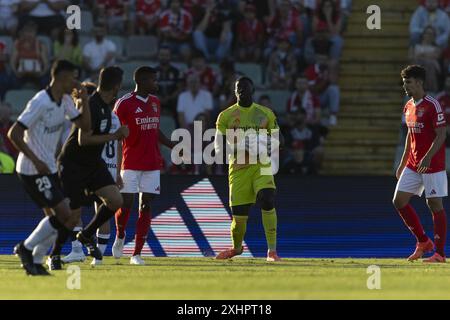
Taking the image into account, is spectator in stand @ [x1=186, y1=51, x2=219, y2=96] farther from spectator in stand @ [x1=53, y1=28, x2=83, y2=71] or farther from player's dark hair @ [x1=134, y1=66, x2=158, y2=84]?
player's dark hair @ [x1=134, y1=66, x2=158, y2=84]

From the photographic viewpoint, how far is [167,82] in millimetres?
21125

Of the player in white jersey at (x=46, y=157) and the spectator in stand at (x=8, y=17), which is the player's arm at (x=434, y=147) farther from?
the spectator in stand at (x=8, y=17)

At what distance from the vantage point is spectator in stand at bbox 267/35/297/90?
851 inches

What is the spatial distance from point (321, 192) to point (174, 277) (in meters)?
6.05

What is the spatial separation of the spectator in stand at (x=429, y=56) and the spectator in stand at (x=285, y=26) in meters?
1.91

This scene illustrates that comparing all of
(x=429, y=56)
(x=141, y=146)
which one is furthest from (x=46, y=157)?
(x=429, y=56)

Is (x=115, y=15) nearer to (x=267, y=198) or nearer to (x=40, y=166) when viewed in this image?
(x=267, y=198)

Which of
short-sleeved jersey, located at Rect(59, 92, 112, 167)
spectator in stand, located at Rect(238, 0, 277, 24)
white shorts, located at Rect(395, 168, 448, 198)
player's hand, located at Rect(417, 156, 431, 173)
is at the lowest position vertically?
white shorts, located at Rect(395, 168, 448, 198)

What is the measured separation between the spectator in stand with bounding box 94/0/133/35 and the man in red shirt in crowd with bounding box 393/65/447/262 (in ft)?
29.9

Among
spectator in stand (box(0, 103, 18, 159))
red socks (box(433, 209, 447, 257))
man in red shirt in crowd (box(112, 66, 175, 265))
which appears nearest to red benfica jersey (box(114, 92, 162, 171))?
man in red shirt in crowd (box(112, 66, 175, 265))

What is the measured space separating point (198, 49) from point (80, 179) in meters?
9.48

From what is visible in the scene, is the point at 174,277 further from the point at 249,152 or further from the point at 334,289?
the point at 249,152
